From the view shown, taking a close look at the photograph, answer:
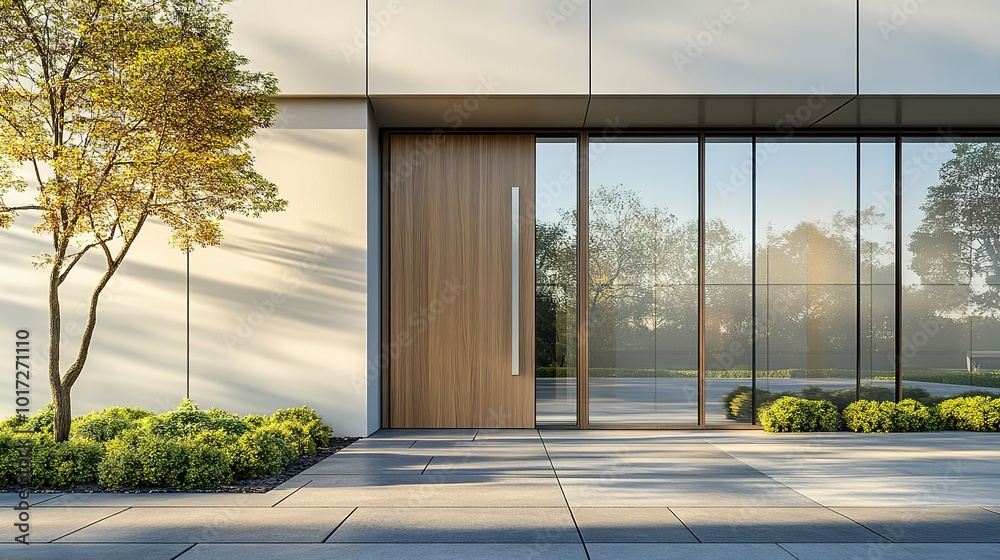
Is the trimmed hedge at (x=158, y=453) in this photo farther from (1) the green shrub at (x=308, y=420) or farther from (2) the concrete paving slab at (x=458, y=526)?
(2) the concrete paving slab at (x=458, y=526)

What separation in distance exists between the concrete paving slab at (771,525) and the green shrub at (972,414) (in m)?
6.27

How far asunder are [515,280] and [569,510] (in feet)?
17.4

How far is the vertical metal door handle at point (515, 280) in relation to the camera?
1094 cm

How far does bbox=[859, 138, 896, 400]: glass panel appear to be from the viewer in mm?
11164

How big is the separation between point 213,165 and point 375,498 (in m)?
3.81

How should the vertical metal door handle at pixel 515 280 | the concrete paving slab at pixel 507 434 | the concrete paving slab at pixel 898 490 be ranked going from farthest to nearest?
the vertical metal door handle at pixel 515 280 < the concrete paving slab at pixel 507 434 < the concrete paving slab at pixel 898 490

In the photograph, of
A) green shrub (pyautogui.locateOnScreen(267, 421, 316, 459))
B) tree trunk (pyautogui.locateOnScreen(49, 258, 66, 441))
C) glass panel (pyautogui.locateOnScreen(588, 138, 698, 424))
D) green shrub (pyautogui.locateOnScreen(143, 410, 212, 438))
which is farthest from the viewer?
glass panel (pyautogui.locateOnScreen(588, 138, 698, 424))

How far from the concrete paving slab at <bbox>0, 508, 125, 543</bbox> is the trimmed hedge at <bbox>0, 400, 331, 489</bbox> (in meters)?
0.78

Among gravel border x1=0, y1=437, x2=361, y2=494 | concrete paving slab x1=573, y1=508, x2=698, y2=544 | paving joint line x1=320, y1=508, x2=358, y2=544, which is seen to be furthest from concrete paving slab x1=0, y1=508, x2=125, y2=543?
concrete paving slab x1=573, y1=508, x2=698, y2=544

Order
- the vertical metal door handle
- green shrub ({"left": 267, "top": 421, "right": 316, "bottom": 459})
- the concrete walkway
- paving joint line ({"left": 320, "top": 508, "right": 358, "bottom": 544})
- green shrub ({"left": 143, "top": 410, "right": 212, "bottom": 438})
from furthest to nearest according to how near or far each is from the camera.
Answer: the vertical metal door handle
green shrub ({"left": 267, "top": 421, "right": 316, "bottom": 459})
green shrub ({"left": 143, "top": 410, "right": 212, "bottom": 438})
paving joint line ({"left": 320, "top": 508, "right": 358, "bottom": 544})
the concrete walkway

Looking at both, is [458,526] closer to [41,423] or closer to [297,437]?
[297,437]

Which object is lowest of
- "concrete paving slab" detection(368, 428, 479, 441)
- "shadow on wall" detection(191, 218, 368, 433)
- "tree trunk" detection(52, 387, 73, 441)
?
"concrete paving slab" detection(368, 428, 479, 441)

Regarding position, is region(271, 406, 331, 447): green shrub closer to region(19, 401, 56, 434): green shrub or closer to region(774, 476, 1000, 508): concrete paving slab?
region(19, 401, 56, 434): green shrub

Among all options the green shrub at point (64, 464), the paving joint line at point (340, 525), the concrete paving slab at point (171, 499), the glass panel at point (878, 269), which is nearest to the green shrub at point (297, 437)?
the concrete paving slab at point (171, 499)
